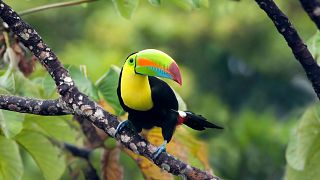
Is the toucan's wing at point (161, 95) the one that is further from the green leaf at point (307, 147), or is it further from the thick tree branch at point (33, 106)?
the green leaf at point (307, 147)

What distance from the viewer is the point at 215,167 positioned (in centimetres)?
683

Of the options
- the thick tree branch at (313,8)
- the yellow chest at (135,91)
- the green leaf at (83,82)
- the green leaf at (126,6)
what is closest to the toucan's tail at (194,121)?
the yellow chest at (135,91)

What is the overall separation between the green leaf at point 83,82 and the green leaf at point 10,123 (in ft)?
0.96

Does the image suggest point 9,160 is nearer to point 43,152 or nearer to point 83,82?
point 43,152

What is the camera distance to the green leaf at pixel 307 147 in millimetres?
3660

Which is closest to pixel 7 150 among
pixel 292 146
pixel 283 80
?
pixel 292 146

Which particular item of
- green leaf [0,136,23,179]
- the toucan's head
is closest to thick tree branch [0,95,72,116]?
the toucan's head

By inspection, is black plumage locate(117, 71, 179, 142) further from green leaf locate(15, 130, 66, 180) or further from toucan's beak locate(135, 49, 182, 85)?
green leaf locate(15, 130, 66, 180)

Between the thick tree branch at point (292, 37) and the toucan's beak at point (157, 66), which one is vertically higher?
the thick tree branch at point (292, 37)

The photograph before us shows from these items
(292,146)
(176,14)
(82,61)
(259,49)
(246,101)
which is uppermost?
(292,146)

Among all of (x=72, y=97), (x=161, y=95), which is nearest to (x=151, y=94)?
(x=161, y=95)

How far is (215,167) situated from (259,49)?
4.48m

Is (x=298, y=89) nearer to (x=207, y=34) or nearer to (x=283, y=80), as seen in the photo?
(x=283, y=80)

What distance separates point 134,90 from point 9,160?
29.3 inches
